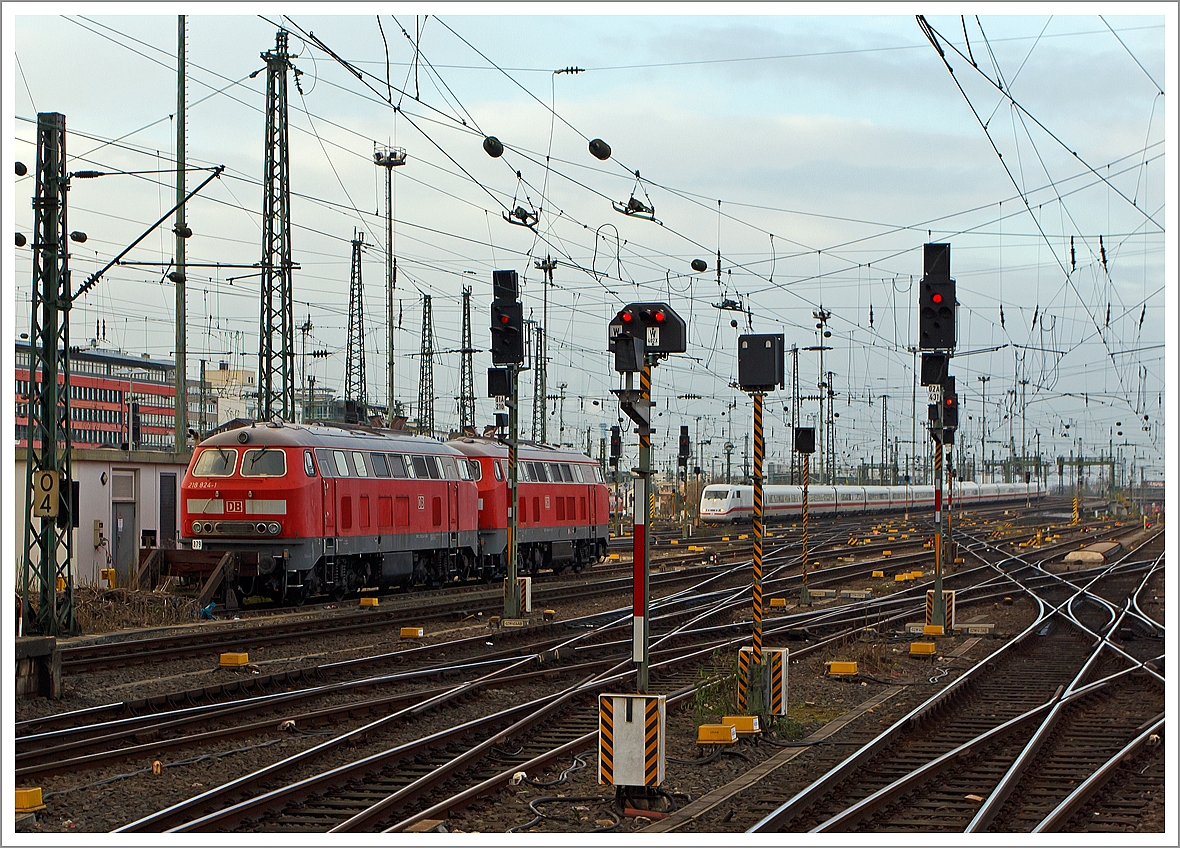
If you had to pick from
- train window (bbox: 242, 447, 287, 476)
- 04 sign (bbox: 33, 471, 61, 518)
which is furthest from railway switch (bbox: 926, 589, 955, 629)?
04 sign (bbox: 33, 471, 61, 518)

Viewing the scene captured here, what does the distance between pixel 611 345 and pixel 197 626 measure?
1407 cm

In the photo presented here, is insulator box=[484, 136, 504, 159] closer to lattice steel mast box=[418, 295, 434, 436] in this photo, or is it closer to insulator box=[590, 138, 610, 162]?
insulator box=[590, 138, 610, 162]

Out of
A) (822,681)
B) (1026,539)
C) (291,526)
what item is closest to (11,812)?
(822,681)

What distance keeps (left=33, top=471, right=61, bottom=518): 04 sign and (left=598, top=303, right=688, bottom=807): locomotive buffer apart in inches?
351

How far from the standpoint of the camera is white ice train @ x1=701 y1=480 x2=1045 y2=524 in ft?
229

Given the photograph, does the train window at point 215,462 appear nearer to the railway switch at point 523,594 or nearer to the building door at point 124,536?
the building door at point 124,536

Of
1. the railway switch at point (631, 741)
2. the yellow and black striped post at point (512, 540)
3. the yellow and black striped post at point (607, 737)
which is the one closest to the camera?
the railway switch at point (631, 741)

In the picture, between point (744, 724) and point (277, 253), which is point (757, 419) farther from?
point (277, 253)

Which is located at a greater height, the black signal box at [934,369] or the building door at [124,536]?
the black signal box at [934,369]

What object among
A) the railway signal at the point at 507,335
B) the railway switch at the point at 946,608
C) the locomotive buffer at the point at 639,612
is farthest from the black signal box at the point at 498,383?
the locomotive buffer at the point at 639,612

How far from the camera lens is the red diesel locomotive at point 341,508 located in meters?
25.2

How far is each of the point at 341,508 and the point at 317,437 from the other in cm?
156

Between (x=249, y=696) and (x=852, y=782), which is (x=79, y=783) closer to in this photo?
(x=249, y=696)

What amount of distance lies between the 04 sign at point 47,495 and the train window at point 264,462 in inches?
323
